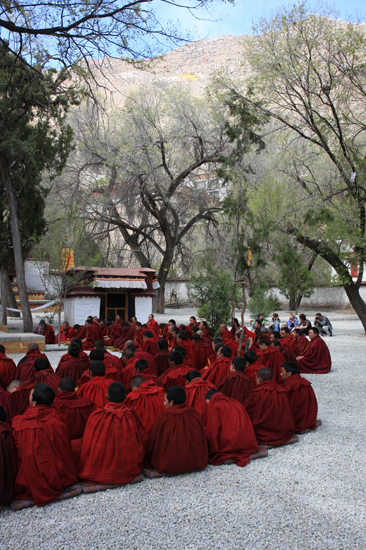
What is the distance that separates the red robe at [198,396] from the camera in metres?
5.88

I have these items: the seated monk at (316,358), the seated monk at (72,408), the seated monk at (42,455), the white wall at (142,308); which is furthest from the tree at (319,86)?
the seated monk at (42,455)

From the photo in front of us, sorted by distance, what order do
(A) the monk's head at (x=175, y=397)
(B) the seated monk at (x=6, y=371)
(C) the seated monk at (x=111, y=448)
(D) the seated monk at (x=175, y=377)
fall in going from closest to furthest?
(C) the seated monk at (x=111, y=448) → (A) the monk's head at (x=175, y=397) → (D) the seated monk at (x=175, y=377) → (B) the seated monk at (x=6, y=371)

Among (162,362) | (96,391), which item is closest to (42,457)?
(96,391)

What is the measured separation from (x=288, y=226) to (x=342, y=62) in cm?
549

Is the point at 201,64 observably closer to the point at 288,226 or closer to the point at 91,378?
the point at 288,226

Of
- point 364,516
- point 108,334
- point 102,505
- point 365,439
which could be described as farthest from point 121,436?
point 108,334

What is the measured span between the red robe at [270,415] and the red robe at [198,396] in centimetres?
54

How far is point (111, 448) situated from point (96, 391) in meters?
1.65

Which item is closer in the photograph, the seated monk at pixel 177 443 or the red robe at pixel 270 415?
the seated monk at pixel 177 443

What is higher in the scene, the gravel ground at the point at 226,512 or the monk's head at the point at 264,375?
the monk's head at the point at 264,375

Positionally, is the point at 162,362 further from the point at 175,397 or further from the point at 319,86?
the point at 319,86

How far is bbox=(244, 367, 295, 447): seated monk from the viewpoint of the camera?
18.5 ft

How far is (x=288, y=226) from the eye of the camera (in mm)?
16094

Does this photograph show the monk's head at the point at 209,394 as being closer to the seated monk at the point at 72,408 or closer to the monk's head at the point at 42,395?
the seated monk at the point at 72,408
